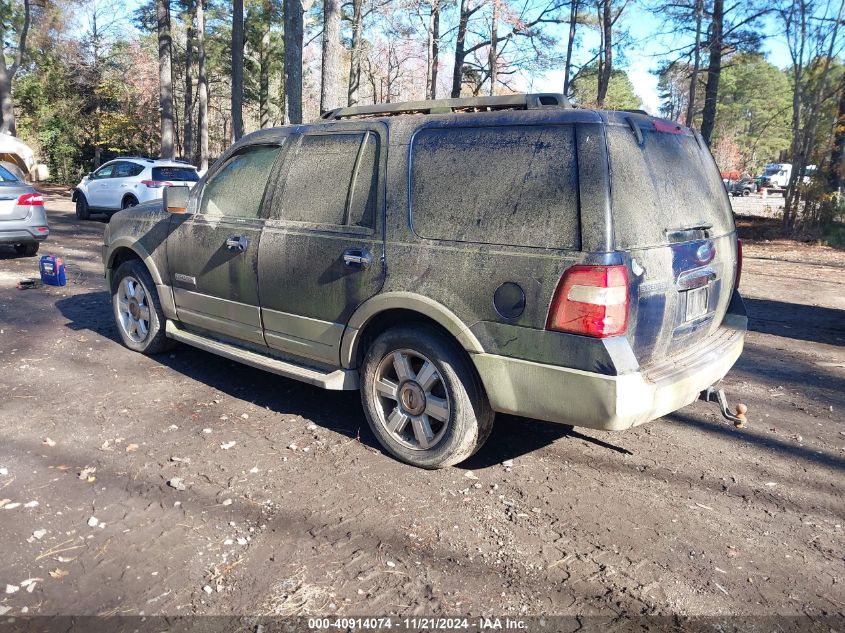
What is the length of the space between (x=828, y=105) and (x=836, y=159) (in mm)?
1747

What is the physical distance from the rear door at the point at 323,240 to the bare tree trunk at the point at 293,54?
1111 cm

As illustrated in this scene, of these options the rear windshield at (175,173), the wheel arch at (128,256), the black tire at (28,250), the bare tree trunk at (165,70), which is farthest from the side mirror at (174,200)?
the bare tree trunk at (165,70)

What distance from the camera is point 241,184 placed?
16.1 ft

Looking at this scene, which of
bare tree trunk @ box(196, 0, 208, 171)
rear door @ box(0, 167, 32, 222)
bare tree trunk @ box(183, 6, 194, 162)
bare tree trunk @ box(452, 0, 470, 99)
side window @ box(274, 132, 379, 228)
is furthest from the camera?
bare tree trunk @ box(183, 6, 194, 162)

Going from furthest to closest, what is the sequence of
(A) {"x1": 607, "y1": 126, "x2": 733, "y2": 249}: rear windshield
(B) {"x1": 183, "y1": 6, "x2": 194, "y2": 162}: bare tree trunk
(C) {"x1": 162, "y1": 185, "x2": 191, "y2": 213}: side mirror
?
(B) {"x1": 183, "y1": 6, "x2": 194, "y2": 162}: bare tree trunk → (C) {"x1": 162, "y1": 185, "x2": 191, "y2": 213}: side mirror → (A) {"x1": 607, "y1": 126, "x2": 733, "y2": 249}: rear windshield

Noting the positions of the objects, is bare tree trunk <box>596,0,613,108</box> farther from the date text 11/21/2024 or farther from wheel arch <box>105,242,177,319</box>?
the date text 11/21/2024

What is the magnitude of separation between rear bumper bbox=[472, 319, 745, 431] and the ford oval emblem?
559 millimetres

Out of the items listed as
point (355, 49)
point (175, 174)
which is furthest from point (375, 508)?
point (355, 49)

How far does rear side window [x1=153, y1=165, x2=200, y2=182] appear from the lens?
1681 cm

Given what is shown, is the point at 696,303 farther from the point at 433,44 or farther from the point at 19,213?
the point at 433,44

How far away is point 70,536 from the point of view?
124 inches

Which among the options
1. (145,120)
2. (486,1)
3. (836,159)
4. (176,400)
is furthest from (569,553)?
(145,120)

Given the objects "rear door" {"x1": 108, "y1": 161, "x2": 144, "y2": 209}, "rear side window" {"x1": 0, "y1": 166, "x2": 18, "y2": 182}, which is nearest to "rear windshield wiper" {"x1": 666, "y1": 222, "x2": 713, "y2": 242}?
"rear side window" {"x1": 0, "y1": 166, "x2": 18, "y2": 182}

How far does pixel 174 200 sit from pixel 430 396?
2705 mm
